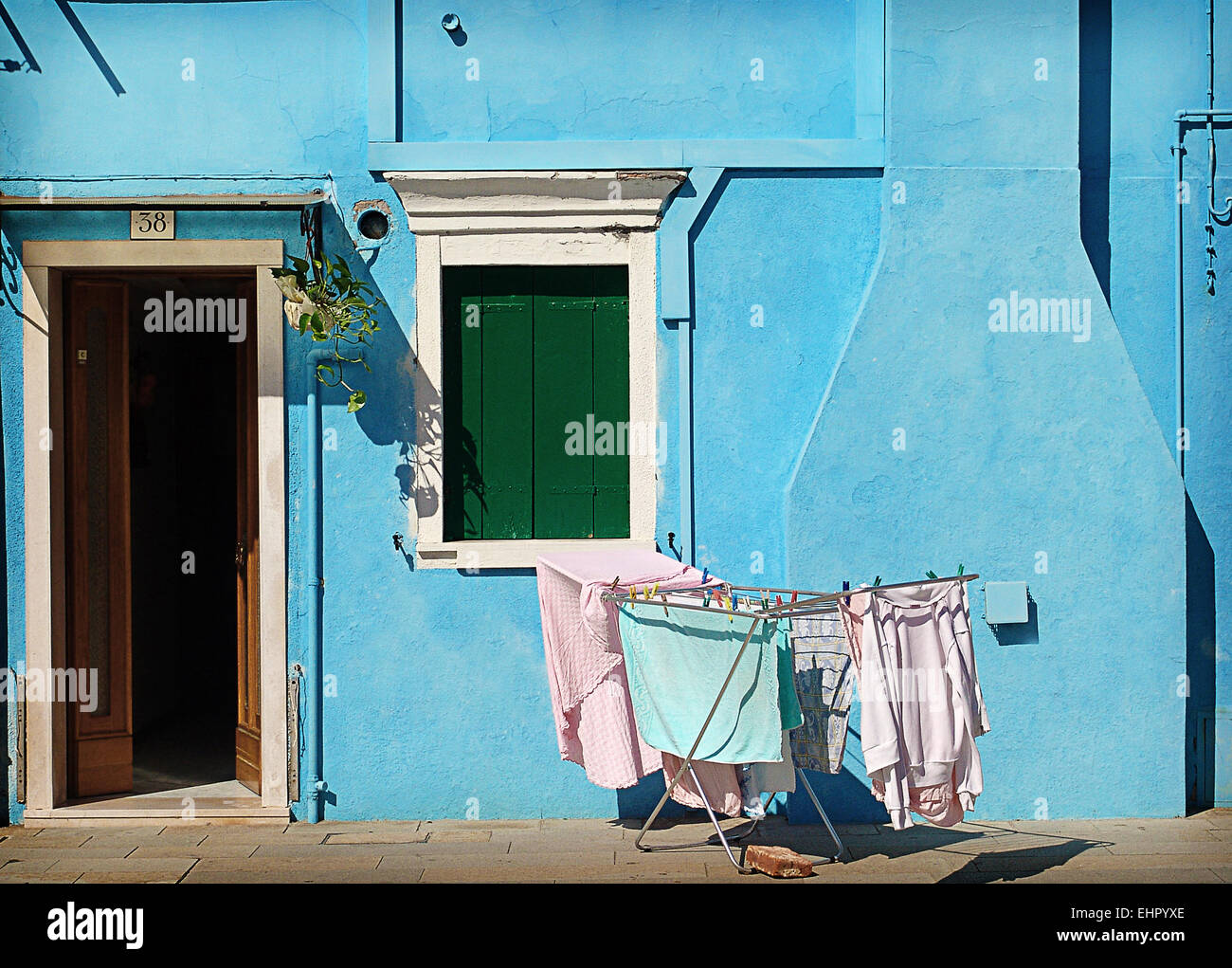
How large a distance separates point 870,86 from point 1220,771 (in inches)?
178

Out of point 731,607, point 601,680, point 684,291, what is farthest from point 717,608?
point 684,291

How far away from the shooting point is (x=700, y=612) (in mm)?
5395

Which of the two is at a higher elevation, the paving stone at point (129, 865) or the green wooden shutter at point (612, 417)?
the green wooden shutter at point (612, 417)

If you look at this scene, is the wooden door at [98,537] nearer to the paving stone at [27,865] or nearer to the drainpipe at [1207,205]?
the paving stone at [27,865]

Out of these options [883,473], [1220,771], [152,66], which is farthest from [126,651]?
[1220,771]

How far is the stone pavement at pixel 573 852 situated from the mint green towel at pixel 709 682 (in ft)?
2.63

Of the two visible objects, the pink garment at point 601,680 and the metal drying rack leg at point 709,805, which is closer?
the metal drying rack leg at point 709,805

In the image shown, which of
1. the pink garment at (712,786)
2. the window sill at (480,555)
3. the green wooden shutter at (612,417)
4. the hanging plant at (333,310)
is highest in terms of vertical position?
the hanging plant at (333,310)

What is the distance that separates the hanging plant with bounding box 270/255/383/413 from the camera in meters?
6.34

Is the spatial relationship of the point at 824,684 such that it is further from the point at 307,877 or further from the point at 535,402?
the point at 307,877

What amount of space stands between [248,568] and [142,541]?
2.18m

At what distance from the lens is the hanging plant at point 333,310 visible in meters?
6.34

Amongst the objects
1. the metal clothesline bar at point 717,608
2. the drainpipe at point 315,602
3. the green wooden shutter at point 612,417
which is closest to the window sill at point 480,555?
the green wooden shutter at point 612,417

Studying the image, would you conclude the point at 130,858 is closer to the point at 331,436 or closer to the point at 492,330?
the point at 331,436
